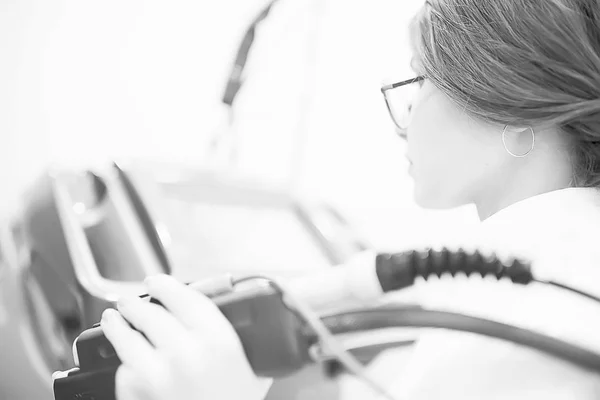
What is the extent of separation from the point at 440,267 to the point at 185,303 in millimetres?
209

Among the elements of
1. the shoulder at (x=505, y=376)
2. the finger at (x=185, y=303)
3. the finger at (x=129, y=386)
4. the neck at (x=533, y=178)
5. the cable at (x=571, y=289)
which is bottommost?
the shoulder at (x=505, y=376)

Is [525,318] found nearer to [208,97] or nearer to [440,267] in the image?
[440,267]

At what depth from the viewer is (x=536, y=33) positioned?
0.52 m

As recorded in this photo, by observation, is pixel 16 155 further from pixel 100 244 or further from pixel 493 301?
pixel 493 301

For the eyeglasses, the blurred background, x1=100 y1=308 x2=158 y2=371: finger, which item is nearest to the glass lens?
the eyeglasses

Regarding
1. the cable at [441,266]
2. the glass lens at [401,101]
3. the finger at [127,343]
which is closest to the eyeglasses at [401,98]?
the glass lens at [401,101]

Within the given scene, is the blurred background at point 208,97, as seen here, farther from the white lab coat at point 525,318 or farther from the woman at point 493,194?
the white lab coat at point 525,318

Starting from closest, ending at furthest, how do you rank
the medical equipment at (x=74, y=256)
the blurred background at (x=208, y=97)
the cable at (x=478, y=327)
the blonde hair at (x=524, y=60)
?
the cable at (x=478, y=327) < the blonde hair at (x=524, y=60) < the medical equipment at (x=74, y=256) < the blurred background at (x=208, y=97)

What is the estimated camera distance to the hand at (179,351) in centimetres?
42

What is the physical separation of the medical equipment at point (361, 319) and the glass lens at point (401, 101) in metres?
0.31

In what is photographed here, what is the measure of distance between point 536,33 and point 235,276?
368mm

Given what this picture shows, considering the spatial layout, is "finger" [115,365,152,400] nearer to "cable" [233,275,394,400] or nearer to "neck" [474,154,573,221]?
"cable" [233,275,394,400]

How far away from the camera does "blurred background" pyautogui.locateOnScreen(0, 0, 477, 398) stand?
4.37 ft

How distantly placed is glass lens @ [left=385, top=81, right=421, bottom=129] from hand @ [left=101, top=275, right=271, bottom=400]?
0.37 m
